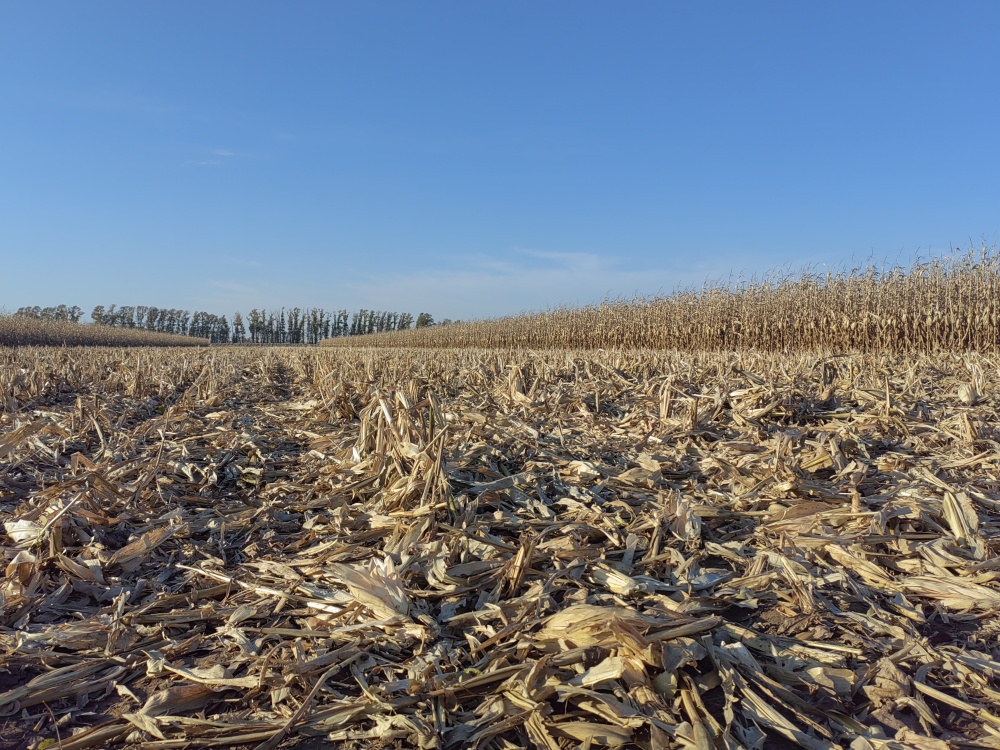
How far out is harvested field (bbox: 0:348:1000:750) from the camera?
146 centimetres

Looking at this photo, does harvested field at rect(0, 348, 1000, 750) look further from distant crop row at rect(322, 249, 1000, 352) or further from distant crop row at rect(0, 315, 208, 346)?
distant crop row at rect(0, 315, 208, 346)

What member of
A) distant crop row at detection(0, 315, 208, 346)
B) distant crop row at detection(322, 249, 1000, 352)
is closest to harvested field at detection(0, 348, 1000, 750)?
distant crop row at detection(322, 249, 1000, 352)

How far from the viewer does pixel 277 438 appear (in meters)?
3.89

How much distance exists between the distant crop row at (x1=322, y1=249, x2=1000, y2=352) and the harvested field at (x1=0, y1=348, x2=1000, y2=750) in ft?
31.6

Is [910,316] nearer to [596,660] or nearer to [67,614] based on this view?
[596,660]

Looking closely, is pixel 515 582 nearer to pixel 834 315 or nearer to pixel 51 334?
pixel 834 315

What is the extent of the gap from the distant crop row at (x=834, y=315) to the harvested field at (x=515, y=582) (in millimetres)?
9625

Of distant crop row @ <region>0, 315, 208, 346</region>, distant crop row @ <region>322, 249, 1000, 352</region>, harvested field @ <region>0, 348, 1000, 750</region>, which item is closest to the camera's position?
harvested field @ <region>0, 348, 1000, 750</region>

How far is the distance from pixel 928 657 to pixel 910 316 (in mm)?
12739

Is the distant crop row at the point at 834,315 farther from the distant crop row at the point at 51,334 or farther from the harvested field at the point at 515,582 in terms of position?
the distant crop row at the point at 51,334

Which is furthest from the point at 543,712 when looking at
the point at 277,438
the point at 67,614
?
the point at 277,438

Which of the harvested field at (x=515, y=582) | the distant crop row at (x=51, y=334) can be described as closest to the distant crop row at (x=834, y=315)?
the harvested field at (x=515, y=582)

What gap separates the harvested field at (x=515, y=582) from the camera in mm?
1457

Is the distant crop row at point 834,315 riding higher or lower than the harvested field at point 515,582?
higher
